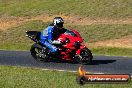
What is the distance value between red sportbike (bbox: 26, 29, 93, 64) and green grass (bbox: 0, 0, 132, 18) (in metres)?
16.8

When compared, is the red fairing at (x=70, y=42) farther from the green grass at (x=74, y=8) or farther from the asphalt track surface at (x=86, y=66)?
the green grass at (x=74, y=8)

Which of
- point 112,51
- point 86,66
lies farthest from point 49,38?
point 112,51

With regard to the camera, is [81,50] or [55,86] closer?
[55,86]

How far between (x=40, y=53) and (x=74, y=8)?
776 inches

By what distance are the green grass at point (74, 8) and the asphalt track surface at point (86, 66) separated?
15.8 metres

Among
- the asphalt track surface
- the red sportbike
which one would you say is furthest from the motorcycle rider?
the asphalt track surface

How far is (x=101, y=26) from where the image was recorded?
3056 cm

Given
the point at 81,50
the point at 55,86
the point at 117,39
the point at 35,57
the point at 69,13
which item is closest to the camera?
the point at 55,86

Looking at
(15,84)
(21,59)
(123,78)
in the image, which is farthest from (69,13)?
(123,78)

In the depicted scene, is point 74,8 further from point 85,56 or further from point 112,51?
point 85,56

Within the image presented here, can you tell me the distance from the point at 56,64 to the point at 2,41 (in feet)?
36.2

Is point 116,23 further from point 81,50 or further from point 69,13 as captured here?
point 81,50

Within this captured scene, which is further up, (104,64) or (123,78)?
(123,78)

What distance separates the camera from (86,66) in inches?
656
